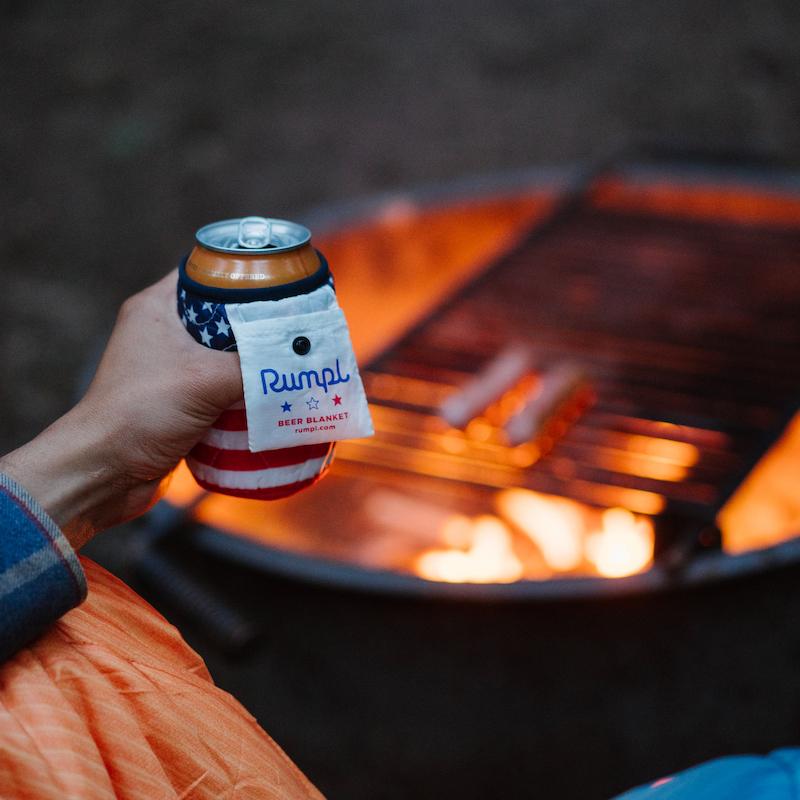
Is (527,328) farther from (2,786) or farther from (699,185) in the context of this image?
(2,786)

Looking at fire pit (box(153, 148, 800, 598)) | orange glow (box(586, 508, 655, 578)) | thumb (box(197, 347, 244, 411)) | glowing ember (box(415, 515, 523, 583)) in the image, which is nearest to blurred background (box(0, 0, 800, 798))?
fire pit (box(153, 148, 800, 598))

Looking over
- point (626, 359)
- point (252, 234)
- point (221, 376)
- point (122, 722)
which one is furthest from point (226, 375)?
point (626, 359)

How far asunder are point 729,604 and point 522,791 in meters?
0.44

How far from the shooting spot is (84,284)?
11.0 ft

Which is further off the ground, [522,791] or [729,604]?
[729,604]

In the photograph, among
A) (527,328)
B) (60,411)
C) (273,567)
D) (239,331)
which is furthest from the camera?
(60,411)

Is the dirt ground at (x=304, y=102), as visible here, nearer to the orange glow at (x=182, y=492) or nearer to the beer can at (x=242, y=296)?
the orange glow at (x=182, y=492)

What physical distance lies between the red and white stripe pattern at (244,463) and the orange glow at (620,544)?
35.2 inches

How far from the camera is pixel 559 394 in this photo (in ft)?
5.43

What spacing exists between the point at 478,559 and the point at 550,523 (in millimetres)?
149

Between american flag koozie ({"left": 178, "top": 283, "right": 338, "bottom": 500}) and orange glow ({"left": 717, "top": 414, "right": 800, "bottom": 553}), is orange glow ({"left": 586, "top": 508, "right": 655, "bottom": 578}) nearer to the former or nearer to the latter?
orange glow ({"left": 717, "top": 414, "right": 800, "bottom": 553})

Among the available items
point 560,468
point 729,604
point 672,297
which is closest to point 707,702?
point 729,604

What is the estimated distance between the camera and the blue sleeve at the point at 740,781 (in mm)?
655

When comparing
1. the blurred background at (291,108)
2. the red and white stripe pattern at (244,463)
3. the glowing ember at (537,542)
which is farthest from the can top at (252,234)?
the blurred background at (291,108)
